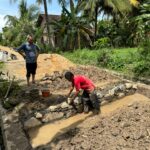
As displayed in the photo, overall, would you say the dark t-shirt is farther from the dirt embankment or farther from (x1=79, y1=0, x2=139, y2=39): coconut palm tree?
(x1=79, y1=0, x2=139, y2=39): coconut palm tree

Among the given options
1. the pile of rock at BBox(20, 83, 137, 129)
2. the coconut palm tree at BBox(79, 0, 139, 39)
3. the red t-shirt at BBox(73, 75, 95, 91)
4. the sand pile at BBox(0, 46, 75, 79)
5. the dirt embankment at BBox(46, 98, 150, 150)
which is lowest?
the sand pile at BBox(0, 46, 75, 79)

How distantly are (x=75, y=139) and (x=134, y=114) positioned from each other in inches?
57.4

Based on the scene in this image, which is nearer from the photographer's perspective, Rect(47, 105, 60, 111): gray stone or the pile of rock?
the pile of rock

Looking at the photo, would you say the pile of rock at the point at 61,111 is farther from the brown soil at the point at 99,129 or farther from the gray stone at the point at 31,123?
the brown soil at the point at 99,129

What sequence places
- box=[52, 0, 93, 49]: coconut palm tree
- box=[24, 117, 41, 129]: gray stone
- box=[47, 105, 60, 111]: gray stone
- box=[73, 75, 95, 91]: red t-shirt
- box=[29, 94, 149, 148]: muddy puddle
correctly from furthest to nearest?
box=[52, 0, 93, 49]: coconut palm tree, box=[47, 105, 60, 111]: gray stone, box=[73, 75, 95, 91]: red t-shirt, box=[24, 117, 41, 129]: gray stone, box=[29, 94, 149, 148]: muddy puddle

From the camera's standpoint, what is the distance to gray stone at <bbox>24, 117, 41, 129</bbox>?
7.05 m

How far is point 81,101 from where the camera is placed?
25.3 feet

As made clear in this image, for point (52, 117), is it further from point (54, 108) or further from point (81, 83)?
point (81, 83)

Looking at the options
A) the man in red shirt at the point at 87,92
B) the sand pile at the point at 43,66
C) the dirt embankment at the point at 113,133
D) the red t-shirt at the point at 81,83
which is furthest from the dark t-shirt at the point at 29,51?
the sand pile at the point at 43,66

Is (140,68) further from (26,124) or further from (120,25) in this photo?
(120,25)

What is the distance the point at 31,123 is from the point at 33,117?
0.30 meters

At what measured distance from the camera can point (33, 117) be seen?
7.41 meters

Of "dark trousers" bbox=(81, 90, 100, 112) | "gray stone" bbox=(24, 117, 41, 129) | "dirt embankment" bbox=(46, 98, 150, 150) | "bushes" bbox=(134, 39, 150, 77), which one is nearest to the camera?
"dirt embankment" bbox=(46, 98, 150, 150)

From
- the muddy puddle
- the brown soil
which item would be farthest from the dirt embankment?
the muddy puddle
